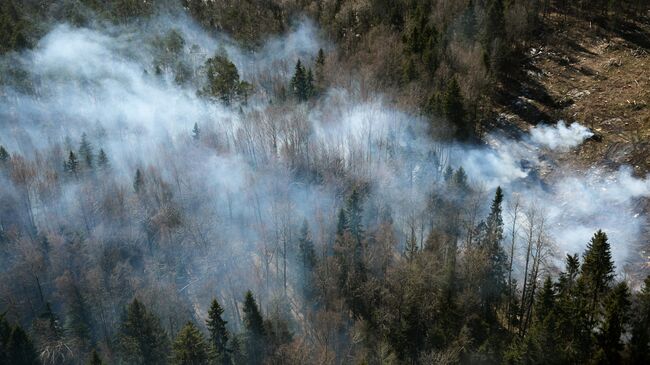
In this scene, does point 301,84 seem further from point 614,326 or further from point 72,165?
point 614,326

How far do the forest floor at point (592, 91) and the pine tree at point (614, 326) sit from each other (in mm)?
13961

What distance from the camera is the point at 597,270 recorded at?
44594mm

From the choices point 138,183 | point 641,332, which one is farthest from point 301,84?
point 641,332

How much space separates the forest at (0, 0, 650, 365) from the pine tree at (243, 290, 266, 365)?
185 mm

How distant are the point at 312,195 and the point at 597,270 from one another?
103 ft

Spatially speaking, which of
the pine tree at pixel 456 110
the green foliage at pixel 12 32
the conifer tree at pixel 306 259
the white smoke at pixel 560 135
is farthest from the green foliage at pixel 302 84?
the green foliage at pixel 12 32

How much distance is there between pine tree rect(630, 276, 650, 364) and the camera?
40.8 metres

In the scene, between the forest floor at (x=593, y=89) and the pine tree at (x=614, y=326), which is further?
the forest floor at (x=593, y=89)

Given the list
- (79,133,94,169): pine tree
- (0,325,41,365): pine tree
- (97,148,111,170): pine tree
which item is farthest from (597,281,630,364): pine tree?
(79,133,94,169): pine tree

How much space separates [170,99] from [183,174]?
53.4 ft

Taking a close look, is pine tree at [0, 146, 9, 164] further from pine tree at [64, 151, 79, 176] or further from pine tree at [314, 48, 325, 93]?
pine tree at [314, 48, 325, 93]

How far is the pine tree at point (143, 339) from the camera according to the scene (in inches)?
2007

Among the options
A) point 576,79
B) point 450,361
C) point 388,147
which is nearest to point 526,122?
point 576,79

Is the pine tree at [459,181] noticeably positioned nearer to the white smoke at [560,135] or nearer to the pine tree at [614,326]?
the white smoke at [560,135]
